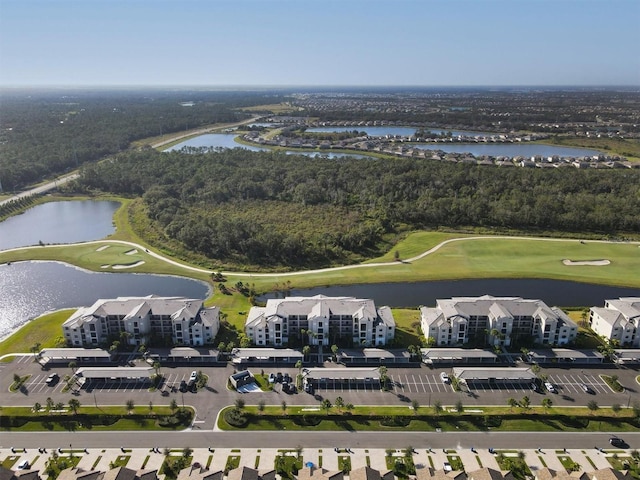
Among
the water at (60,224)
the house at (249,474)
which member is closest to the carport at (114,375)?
the house at (249,474)

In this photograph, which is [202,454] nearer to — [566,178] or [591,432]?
[591,432]

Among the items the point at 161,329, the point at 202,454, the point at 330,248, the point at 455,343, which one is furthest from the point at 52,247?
the point at 455,343

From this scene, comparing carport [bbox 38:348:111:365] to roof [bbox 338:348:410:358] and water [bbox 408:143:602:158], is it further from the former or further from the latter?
water [bbox 408:143:602:158]

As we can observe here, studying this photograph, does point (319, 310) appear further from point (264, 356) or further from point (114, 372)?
point (114, 372)

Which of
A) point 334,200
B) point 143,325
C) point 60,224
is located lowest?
point 60,224

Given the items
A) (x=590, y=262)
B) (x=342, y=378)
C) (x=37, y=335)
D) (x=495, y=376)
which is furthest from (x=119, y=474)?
(x=590, y=262)

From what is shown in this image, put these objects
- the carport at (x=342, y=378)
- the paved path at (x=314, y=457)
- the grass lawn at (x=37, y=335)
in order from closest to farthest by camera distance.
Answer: the paved path at (x=314, y=457) < the carport at (x=342, y=378) < the grass lawn at (x=37, y=335)

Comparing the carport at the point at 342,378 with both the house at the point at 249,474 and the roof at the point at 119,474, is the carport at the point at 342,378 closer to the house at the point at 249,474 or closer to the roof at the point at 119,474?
the house at the point at 249,474
